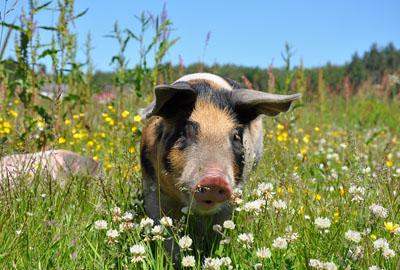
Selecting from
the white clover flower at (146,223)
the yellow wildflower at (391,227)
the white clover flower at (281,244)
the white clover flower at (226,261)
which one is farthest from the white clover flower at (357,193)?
the white clover flower at (146,223)

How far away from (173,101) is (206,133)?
403 mm

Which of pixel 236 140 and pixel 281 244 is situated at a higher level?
pixel 236 140

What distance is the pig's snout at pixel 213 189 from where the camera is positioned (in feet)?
9.73

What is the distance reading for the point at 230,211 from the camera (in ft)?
12.3

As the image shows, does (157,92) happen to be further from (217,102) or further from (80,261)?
(80,261)

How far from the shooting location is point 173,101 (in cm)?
375

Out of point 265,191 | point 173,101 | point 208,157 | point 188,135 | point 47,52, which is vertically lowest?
point 265,191

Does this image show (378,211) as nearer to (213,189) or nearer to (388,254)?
(388,254)

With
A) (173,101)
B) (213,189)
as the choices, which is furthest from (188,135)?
(213,189)

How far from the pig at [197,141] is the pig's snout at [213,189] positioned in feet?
0.06

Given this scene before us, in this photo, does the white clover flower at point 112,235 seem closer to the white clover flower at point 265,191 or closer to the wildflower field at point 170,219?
the wildflower field at point 170,219

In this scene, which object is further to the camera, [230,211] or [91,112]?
[91,112]

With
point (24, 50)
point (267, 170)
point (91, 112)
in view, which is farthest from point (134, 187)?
point (91, 112)

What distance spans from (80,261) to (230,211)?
124 centimetres
